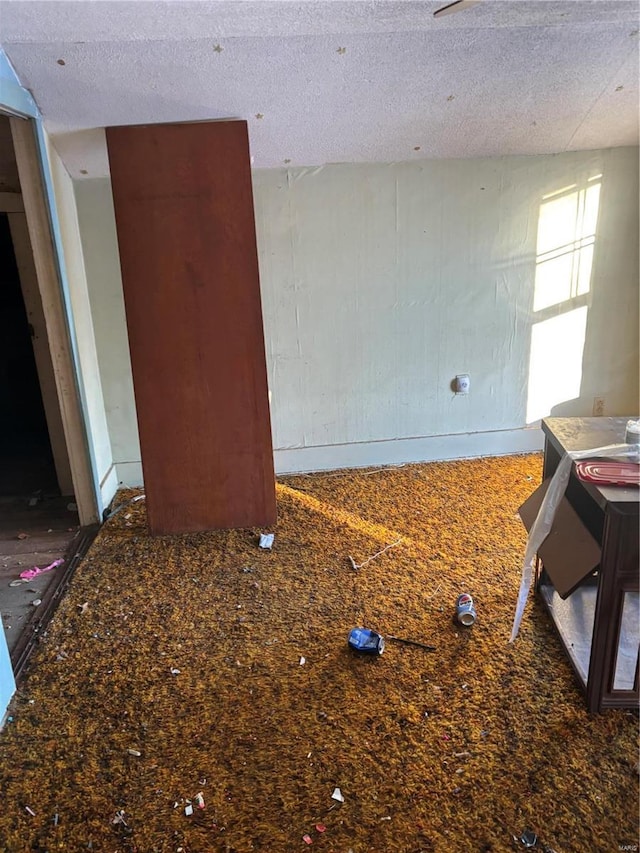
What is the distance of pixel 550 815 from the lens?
1.35 meters

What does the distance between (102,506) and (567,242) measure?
10.1ft

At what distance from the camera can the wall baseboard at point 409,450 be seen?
3555mm

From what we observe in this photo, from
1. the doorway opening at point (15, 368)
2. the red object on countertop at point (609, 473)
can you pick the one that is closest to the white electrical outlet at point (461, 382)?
the red object on countertop at point (609, 473)

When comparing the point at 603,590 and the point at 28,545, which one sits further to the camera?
the point at 28,545

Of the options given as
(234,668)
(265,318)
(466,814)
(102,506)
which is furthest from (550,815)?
(265,318)

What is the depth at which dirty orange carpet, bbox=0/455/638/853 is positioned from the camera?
4.46 ft

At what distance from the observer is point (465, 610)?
6.73 feet

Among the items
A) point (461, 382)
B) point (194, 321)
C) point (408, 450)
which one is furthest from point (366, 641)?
point (461, 382)

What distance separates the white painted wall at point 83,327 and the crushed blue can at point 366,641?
173 cm

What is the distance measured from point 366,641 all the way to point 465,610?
399 millimetres

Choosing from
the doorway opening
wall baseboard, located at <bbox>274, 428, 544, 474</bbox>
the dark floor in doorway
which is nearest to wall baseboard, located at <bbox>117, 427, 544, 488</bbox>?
wall baseboard, located at <bbox>274, 428, 544, 474</bbox>

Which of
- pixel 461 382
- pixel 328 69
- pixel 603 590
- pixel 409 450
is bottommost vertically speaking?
pixel 409 450

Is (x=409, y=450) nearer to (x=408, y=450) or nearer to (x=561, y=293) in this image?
(x=408, y=450)

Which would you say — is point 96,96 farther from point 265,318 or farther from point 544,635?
point 544,635
